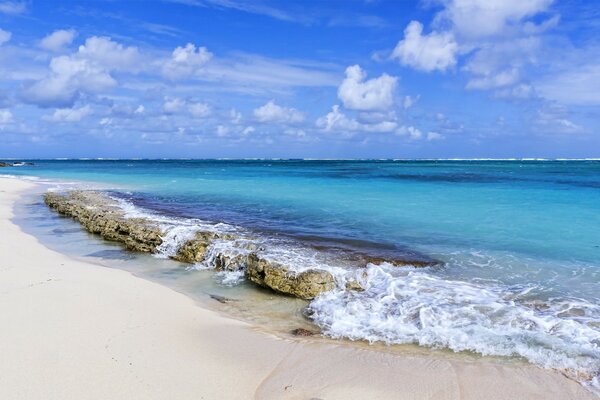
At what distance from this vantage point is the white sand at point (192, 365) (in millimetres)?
4551

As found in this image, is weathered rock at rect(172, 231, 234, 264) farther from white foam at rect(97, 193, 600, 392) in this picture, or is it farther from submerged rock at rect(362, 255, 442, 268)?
submerged rock at rect(362, 255, 442, 268)

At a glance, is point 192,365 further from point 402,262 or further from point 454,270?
point 454,270

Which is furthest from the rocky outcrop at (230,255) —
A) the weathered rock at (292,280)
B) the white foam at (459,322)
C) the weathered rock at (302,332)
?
the weathered rock at (302,332)

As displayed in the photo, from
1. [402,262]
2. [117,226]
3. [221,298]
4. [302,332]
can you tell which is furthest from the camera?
[117,226]

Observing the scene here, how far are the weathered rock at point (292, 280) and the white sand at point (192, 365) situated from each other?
1639mm

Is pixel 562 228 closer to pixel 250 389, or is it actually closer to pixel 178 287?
pixel 178 287

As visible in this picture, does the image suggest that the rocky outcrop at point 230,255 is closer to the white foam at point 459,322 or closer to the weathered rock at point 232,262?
the weathered rock at point 232,262

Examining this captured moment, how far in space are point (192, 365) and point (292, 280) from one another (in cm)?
329

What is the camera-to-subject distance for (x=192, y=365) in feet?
16.7

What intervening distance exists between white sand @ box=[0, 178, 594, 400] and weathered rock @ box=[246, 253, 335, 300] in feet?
5.38

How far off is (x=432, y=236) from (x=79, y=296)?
Answer: 9955 mm

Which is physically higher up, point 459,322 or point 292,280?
point 292,280

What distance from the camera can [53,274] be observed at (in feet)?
28.0

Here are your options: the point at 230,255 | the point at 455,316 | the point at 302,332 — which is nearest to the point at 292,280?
the point at 302,332
